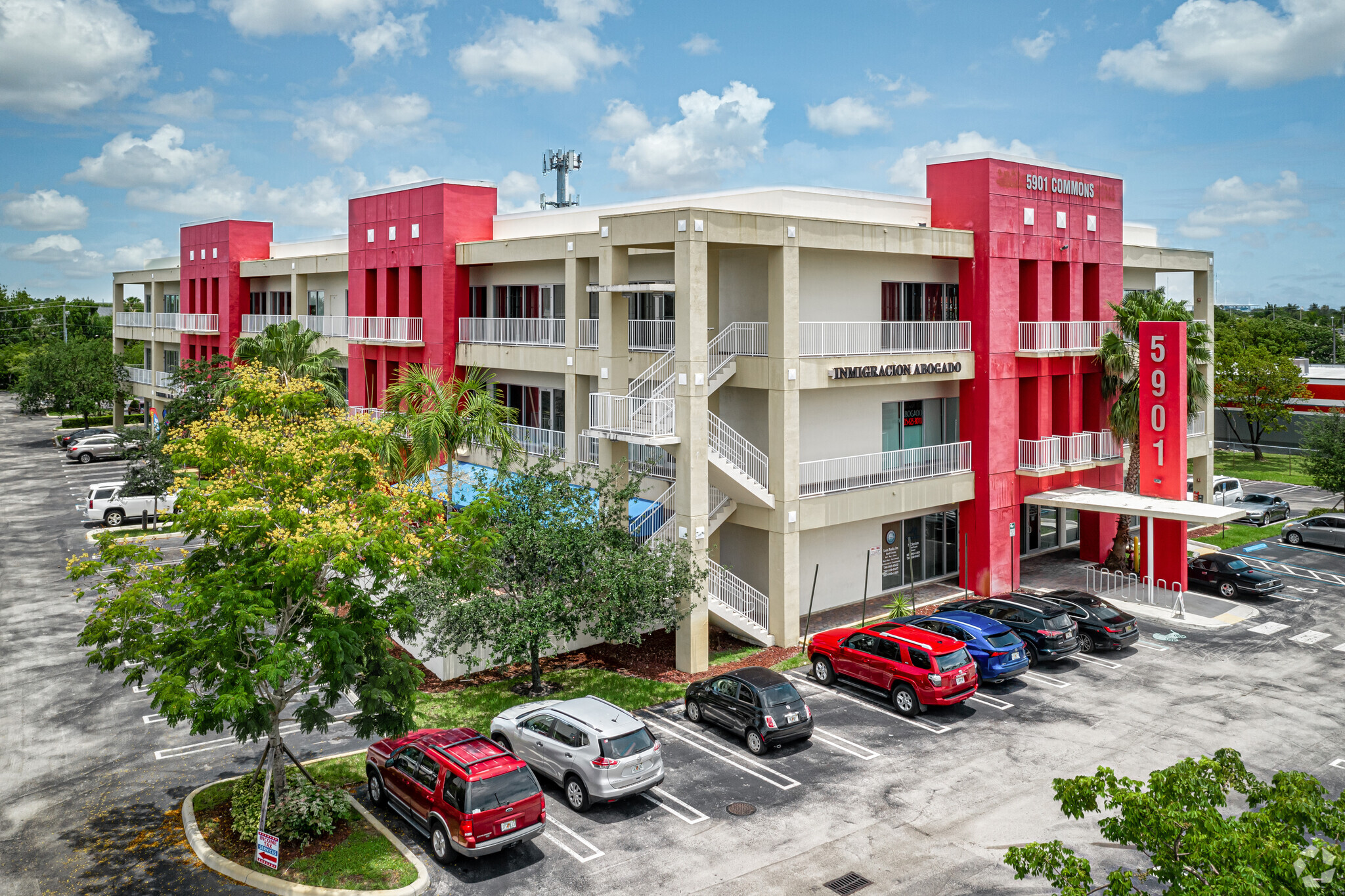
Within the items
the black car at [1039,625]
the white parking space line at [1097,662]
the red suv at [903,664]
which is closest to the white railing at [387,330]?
the red suv at [903,664]

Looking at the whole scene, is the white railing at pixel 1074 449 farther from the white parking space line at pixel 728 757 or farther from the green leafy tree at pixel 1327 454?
the white parking space line at pixel 728 757

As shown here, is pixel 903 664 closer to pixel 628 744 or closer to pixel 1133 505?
pixel 628 744

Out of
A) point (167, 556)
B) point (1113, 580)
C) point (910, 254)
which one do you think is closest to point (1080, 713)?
point (1113, 580)

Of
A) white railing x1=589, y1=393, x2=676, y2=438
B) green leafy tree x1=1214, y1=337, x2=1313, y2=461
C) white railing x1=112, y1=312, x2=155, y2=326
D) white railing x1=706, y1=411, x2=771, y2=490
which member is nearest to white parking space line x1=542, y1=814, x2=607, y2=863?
white railing x1=589, y1=393, x2=676, y2=438

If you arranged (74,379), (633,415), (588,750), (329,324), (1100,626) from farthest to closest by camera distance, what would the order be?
(74,379), (329,324), (1100,626), (633,415), (588,750)

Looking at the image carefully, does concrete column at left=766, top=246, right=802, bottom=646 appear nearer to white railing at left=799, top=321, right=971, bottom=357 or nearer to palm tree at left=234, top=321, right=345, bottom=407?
white railing at left=799, top=321, right=971, bottom=357

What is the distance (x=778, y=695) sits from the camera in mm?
21766

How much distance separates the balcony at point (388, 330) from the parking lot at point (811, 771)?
625 inches

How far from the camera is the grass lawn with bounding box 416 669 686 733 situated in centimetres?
2336

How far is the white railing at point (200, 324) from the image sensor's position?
58.4m

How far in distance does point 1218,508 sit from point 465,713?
2408 centimetres

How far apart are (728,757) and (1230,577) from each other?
22.6 metres

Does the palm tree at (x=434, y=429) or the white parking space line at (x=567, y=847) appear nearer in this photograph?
the white parking space line at (x=567, y=847)

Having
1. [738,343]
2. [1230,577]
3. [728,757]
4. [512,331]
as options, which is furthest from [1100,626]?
[512,331]
